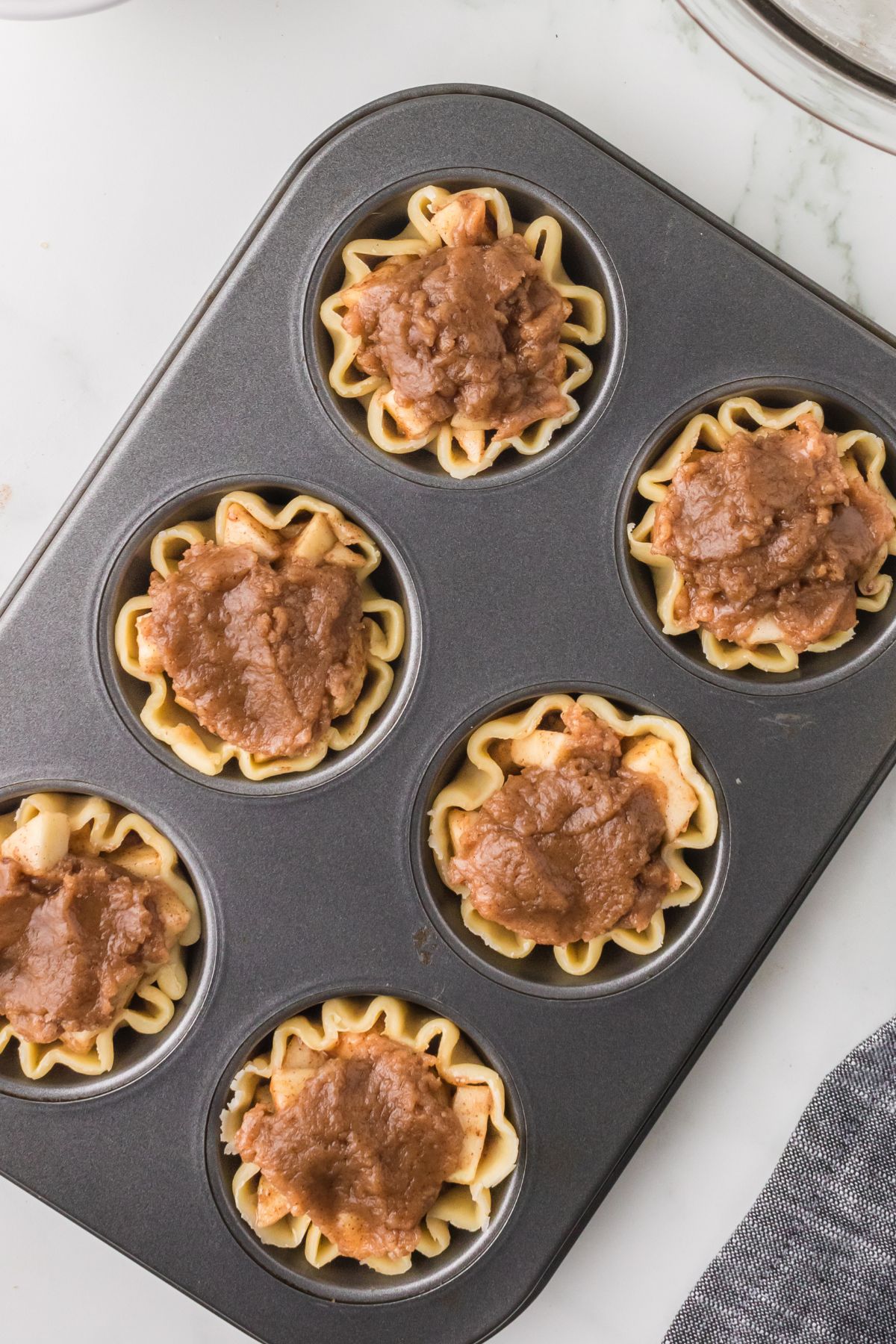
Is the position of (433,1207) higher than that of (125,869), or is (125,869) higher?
(125,869)

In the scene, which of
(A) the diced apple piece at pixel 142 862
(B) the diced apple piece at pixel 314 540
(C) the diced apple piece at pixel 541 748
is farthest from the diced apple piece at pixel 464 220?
(A) the diced apple piece at pixel 142 862

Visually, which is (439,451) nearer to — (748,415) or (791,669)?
(748,415)

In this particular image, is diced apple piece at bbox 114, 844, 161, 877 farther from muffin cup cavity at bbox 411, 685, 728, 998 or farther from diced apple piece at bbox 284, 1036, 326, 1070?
muffin cup cavity at bbox 411, 685, 728, 998

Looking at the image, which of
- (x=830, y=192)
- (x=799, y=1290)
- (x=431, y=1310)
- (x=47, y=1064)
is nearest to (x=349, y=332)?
(x=830, y=192)

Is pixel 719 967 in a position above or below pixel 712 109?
below

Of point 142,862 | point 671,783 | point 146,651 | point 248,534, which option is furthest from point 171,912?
point 671,783

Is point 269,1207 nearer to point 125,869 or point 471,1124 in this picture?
point 471,1124
